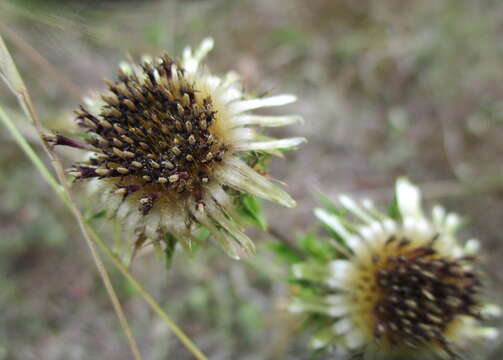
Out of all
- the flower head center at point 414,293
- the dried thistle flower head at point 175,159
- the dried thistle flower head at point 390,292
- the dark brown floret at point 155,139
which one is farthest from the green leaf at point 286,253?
the dark brown floret at point 155,139

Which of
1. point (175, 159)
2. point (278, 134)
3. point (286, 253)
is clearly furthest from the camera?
point (278, 134)

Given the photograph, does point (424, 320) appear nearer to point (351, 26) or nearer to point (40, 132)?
point (40, 132)

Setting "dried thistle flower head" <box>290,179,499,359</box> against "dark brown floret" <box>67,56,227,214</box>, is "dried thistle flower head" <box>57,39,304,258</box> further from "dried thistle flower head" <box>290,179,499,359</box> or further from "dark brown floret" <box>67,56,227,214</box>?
"dried thistle flower head" <box>290,179,499,359</box>

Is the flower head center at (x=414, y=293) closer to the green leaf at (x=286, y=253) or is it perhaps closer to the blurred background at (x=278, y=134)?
the green leaf at (x=286, y=253)

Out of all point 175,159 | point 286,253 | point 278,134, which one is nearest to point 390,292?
point 286,253

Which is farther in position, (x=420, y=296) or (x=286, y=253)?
(x=286, y=253)

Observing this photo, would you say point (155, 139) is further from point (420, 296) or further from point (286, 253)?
point (420, 296)

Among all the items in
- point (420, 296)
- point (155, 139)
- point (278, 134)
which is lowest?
point (420, 296)

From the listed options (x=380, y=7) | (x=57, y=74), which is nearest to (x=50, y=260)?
(x=57, y=74)
